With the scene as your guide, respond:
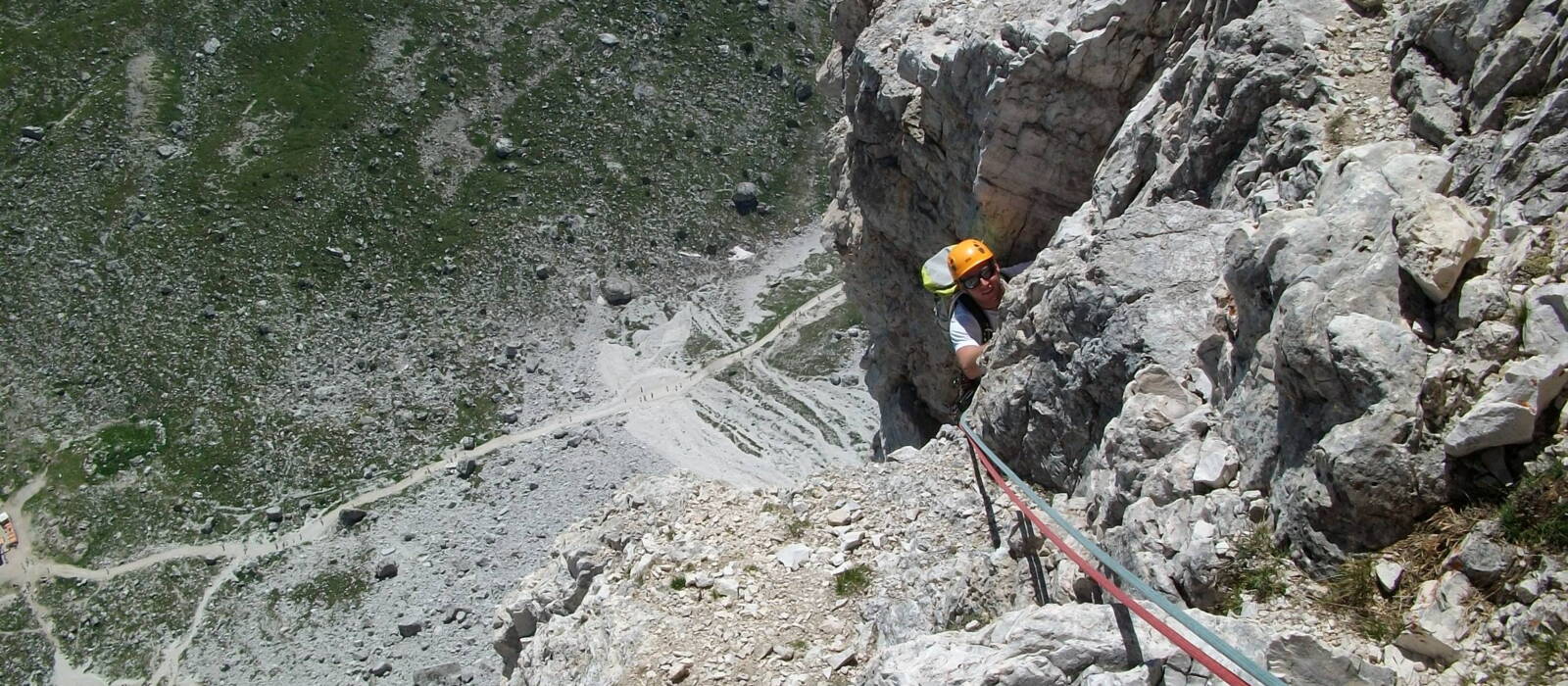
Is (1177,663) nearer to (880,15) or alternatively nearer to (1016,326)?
(1016,326)

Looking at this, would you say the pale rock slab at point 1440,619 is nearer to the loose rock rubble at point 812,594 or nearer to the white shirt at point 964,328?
the loose rock rubble at point 812,594

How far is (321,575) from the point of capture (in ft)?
170

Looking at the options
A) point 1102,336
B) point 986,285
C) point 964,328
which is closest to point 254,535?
point 964,328

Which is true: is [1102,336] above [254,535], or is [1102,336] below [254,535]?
above

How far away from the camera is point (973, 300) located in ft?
70.7

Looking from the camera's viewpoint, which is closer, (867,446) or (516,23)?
(867,446)

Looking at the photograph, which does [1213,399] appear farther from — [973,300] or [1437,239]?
[973,300]

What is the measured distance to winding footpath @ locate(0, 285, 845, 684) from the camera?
163ft

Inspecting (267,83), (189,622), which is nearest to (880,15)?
(189,622)

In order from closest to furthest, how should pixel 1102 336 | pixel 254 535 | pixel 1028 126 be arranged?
pixel 1102 336
pixel 1028 126
pixel 254 535

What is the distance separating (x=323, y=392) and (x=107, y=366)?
503 inches

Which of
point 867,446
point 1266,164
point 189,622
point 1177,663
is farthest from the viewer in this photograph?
point 867,446

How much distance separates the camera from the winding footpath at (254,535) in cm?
4953

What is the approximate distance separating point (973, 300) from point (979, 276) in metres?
0.68
